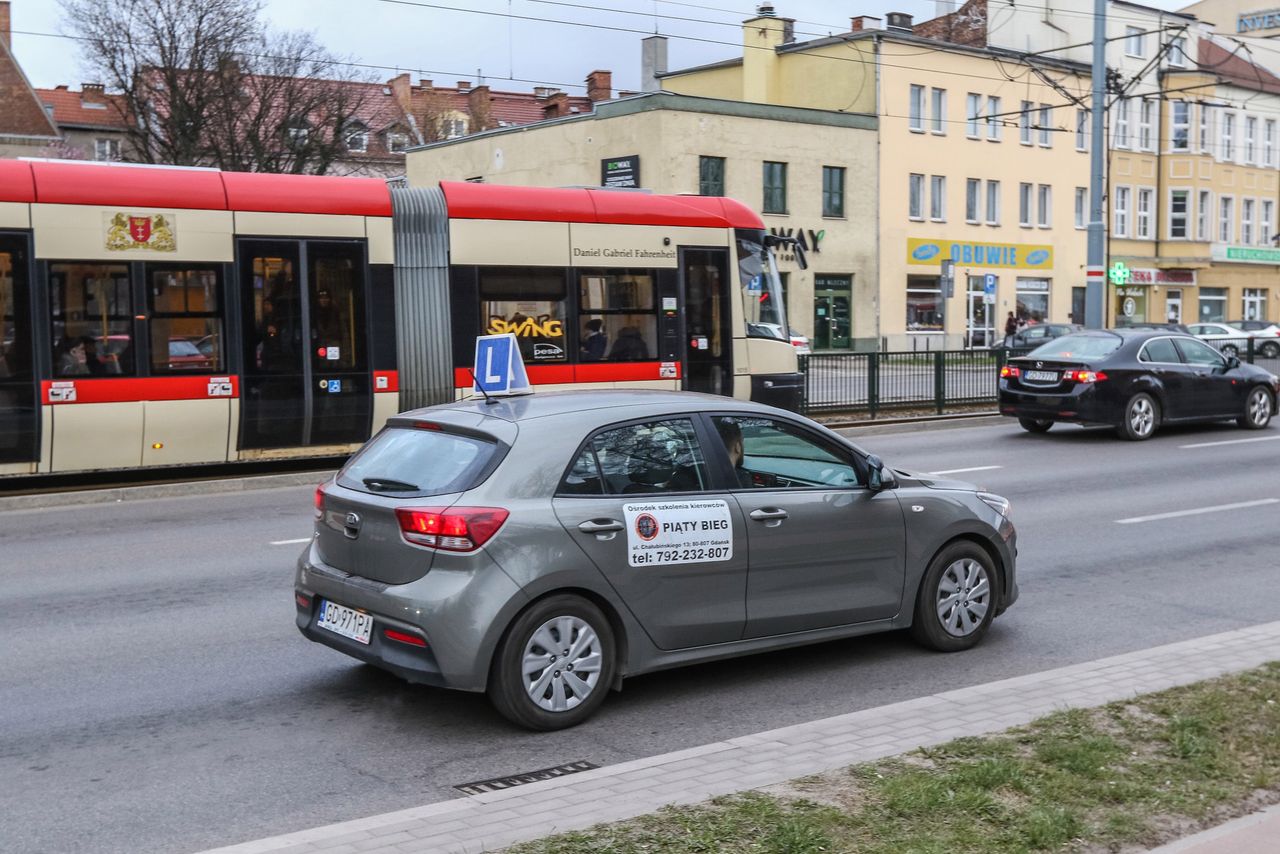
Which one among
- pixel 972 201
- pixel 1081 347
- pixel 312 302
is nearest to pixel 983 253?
pixel 972 201

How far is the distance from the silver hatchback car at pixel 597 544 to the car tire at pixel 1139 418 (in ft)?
43.1

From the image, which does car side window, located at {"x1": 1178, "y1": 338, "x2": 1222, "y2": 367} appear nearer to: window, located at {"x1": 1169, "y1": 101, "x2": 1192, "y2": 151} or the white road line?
the white road line

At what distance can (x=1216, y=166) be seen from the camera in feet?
214

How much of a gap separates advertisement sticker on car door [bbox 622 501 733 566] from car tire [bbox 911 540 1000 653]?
4.83 feet

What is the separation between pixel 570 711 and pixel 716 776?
1.28 m

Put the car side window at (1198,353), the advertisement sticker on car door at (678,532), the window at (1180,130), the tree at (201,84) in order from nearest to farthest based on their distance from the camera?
the advertisement sticker on car door at (678,532)
the car side window at (1198,353)
the tree at (201,84)
the window at (1180,130)

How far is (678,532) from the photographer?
6422mm

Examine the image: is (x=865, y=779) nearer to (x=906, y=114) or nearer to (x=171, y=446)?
(x=171, y=446)

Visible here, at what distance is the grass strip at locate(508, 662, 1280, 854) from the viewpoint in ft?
14.4

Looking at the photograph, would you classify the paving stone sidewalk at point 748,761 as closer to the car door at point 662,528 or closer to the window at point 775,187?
the car door at point 662,528

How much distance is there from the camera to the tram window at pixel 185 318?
14.5 metres

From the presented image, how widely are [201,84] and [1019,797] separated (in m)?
42.5

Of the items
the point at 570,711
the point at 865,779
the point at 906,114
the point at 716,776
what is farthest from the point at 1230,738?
the point at 906,114

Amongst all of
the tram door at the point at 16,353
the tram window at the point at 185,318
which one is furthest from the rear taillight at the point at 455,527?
the tram window at the point at 185,318
